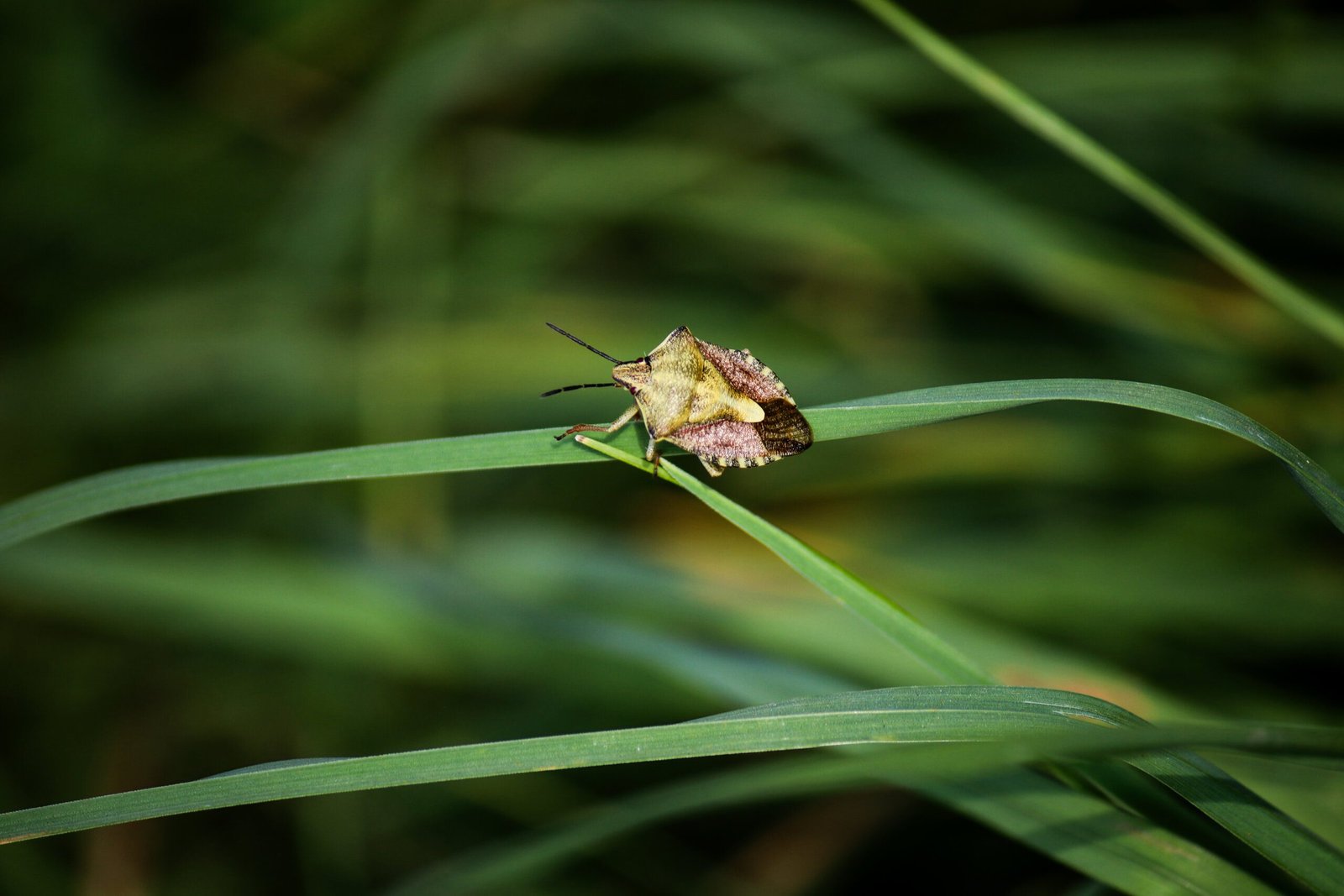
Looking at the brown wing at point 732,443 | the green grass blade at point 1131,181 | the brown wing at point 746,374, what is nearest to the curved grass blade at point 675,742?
the brown wing at point 732,443

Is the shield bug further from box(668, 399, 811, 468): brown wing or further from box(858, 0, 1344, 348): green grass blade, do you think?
box(858, 0, 1344, 348): green grass blade

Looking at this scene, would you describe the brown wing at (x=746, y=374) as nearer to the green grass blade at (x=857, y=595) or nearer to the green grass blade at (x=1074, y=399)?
the green grass blade at (x=1074, y=399)

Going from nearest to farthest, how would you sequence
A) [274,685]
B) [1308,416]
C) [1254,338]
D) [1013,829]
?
[1013,829]
[1308,416]
[1254,338]
[274,685]

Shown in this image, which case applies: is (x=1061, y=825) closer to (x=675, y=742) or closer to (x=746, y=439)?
(x=675, y=742)

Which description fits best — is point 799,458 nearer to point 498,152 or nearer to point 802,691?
point 802,691

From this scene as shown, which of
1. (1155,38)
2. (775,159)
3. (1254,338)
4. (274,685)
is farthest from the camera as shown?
(775,159)

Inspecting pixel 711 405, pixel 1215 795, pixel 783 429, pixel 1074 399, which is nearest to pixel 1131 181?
pixel 1074 399

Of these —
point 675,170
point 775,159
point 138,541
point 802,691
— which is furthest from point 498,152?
point 802,691
